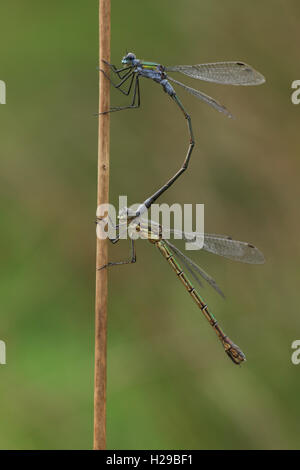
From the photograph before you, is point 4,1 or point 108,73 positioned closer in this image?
point 108,73

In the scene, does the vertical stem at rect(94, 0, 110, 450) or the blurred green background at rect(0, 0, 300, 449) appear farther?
the blurred green background at rect(0, 0, 300, 449)

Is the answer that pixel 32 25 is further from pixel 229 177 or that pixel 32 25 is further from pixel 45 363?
pixel 45 363

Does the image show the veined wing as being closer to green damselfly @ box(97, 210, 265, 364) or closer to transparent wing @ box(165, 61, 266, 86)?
green damselfly @ box(97, 210, 265, 364)

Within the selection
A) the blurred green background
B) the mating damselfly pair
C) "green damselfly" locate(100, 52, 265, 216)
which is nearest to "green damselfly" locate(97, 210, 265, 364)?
the mating damselfly pair

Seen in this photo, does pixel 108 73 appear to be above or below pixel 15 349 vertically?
above

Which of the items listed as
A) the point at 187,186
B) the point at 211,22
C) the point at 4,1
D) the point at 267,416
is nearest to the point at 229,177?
the point at 187,186

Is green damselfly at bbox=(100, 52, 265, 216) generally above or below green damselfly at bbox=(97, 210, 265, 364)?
above

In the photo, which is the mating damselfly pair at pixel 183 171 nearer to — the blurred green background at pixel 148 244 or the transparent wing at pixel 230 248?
the transparent wing at pixel 230 248
